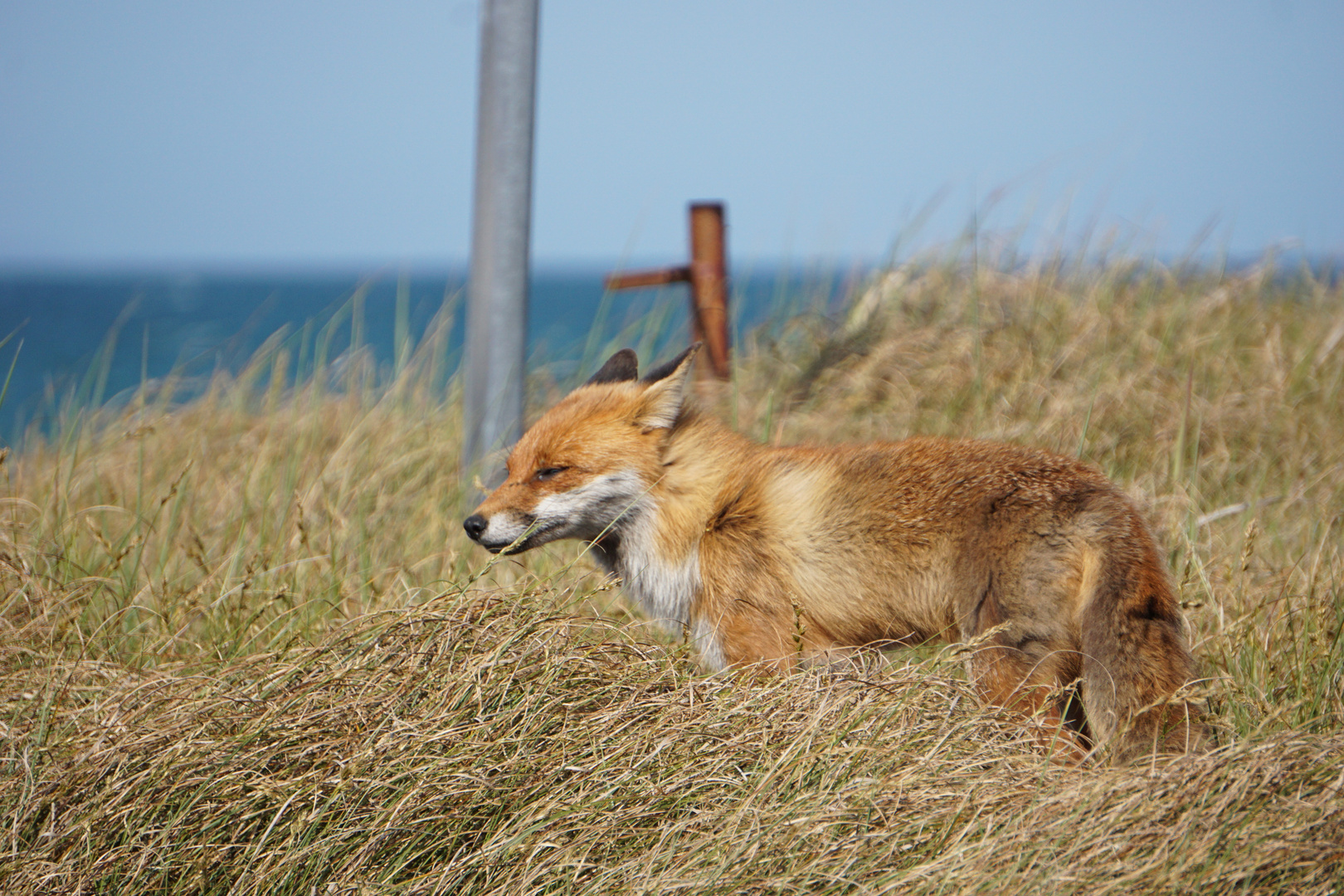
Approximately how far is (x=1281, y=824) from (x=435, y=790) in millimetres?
1956

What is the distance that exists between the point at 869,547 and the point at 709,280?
4275 millimetres

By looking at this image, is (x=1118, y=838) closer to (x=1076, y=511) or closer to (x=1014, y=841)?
(x=1014, y=841)

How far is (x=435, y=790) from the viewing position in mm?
2363

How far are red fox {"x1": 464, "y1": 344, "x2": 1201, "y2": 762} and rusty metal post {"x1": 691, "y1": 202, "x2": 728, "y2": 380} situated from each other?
320cm

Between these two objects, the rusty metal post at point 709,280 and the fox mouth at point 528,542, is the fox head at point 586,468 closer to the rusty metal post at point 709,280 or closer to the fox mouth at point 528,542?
the fox mouth at point 528,542

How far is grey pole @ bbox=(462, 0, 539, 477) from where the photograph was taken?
4574 mm

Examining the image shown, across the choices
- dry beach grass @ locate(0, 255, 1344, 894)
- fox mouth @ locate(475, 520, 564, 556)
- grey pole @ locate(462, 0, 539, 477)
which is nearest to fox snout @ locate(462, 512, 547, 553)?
fox mouth @ locate(475, 520, 564, 556)

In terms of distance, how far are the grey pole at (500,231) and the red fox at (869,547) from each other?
1230mm

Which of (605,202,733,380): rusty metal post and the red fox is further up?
(605,202,733,380): rusty metal post

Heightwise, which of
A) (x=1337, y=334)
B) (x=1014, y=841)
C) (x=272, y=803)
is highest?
(x=1337, y=334)

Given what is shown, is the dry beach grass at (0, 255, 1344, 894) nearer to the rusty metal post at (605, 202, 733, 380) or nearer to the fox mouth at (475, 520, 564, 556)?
the fox mouth at (475, 520, 564, 556)

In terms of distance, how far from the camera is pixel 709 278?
23.0ft

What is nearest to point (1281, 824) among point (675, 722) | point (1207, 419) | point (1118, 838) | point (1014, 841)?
point (1118, 838)

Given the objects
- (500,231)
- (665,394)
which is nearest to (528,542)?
(665,394)
